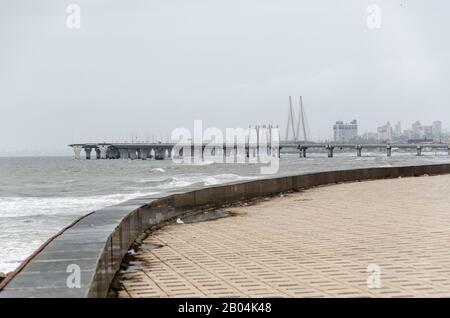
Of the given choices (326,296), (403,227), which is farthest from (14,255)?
(326,296)

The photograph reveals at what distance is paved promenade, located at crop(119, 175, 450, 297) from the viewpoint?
6258 mm

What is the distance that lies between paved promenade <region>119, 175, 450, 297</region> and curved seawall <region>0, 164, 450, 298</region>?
361mm

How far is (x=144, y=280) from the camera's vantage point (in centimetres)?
674

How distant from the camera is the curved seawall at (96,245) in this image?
4676mm

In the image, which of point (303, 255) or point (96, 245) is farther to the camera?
point (303, 255)

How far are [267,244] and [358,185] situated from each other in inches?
526

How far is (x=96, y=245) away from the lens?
20.6 feet

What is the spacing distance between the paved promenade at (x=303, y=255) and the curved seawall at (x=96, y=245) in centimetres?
36

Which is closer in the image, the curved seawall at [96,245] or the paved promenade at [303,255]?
the curved seawall at [96,245]

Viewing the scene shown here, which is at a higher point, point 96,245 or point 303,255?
point 96,245

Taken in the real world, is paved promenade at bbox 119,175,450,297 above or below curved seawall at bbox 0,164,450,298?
below

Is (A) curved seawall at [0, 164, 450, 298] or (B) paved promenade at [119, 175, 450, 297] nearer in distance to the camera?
(A) curved seawall at [0, 164, 450, 298]

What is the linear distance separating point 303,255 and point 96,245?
3030 mm
